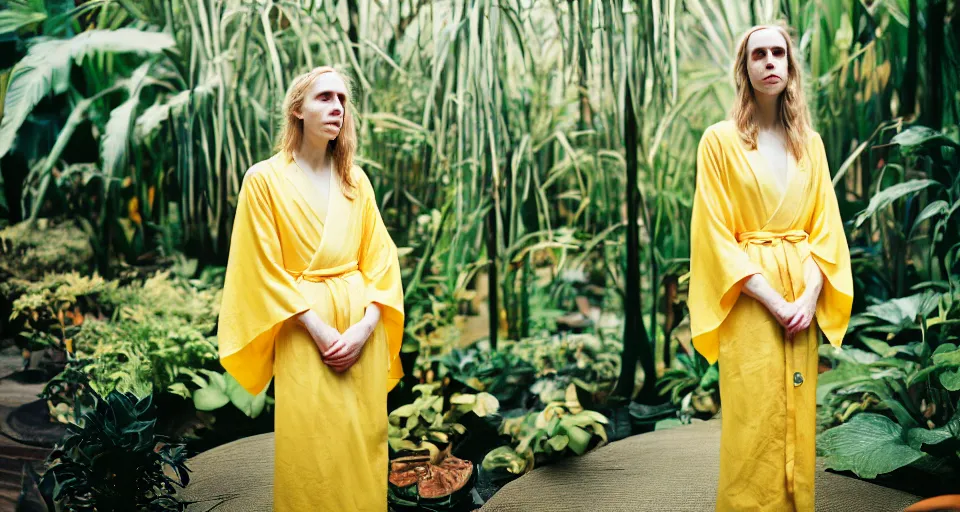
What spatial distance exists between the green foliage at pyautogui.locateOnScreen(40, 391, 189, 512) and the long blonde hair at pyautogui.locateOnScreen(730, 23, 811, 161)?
233 cm

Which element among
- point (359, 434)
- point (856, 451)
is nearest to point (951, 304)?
point (856, 451)

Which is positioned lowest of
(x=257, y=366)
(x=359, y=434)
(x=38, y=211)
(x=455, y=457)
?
(x=455, y=457)

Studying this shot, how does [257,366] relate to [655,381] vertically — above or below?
above

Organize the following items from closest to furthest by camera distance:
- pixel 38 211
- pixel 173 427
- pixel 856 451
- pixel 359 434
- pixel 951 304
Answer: pixel 359 434, pixel 856 451, pixel 951 304, pixel 173 427, pixel 38 211

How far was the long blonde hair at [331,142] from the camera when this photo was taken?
2666 mm

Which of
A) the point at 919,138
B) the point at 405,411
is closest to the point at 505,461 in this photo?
the point at 405,411

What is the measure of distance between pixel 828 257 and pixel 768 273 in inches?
8.1

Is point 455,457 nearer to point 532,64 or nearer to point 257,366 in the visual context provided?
point 257,366

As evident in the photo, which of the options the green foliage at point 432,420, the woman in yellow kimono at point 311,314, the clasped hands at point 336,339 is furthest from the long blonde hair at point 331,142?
the green foliage at point 432,420

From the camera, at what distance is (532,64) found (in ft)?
13.6

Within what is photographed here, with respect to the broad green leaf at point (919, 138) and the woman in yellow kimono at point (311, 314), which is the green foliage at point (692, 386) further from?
the woman in yellow kimono at point (311, 314)

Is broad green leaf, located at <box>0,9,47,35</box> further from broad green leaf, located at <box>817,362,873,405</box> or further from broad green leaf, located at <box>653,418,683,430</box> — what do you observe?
broad green leaf, located at <box>817,362,873,405</box>

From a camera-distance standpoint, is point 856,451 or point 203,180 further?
point 203,180

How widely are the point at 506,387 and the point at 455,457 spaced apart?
0.44m
